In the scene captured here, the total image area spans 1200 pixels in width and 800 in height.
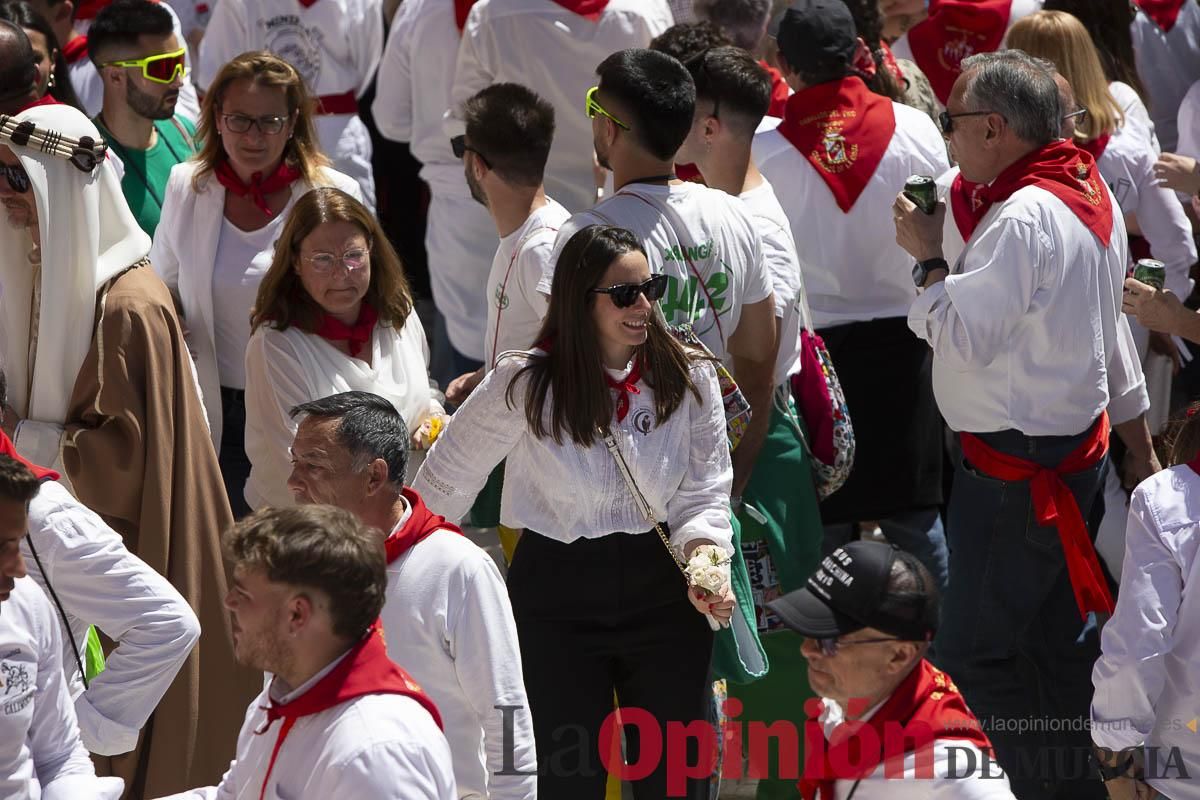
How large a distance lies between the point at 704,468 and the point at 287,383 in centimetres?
128

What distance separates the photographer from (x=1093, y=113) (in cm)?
593

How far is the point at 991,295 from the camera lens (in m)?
4.65

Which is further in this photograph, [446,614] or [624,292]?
[624,292]

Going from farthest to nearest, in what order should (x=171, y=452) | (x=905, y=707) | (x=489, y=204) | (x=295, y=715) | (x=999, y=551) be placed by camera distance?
(x=489, y=204), (x=999, y=551), (x=171, y=452), (x=905, y=707), (x=295, y=715)

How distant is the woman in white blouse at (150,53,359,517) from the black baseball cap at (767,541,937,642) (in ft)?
7.94

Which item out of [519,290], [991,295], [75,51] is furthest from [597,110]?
[75,51]

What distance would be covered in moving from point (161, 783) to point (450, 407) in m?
2.15

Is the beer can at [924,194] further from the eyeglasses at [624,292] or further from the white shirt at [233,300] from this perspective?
the white shirt at [233,300]

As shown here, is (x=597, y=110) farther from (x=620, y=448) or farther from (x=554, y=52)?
(x=554, y=52)

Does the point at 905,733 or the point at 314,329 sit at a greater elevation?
the point at 314,329

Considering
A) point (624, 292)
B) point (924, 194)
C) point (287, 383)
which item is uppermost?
point (924, 194)

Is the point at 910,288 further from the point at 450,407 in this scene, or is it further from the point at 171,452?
the point at 171,452

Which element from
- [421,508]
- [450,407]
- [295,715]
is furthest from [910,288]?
[295,715]

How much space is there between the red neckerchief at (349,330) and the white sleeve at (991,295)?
5.41 feet
